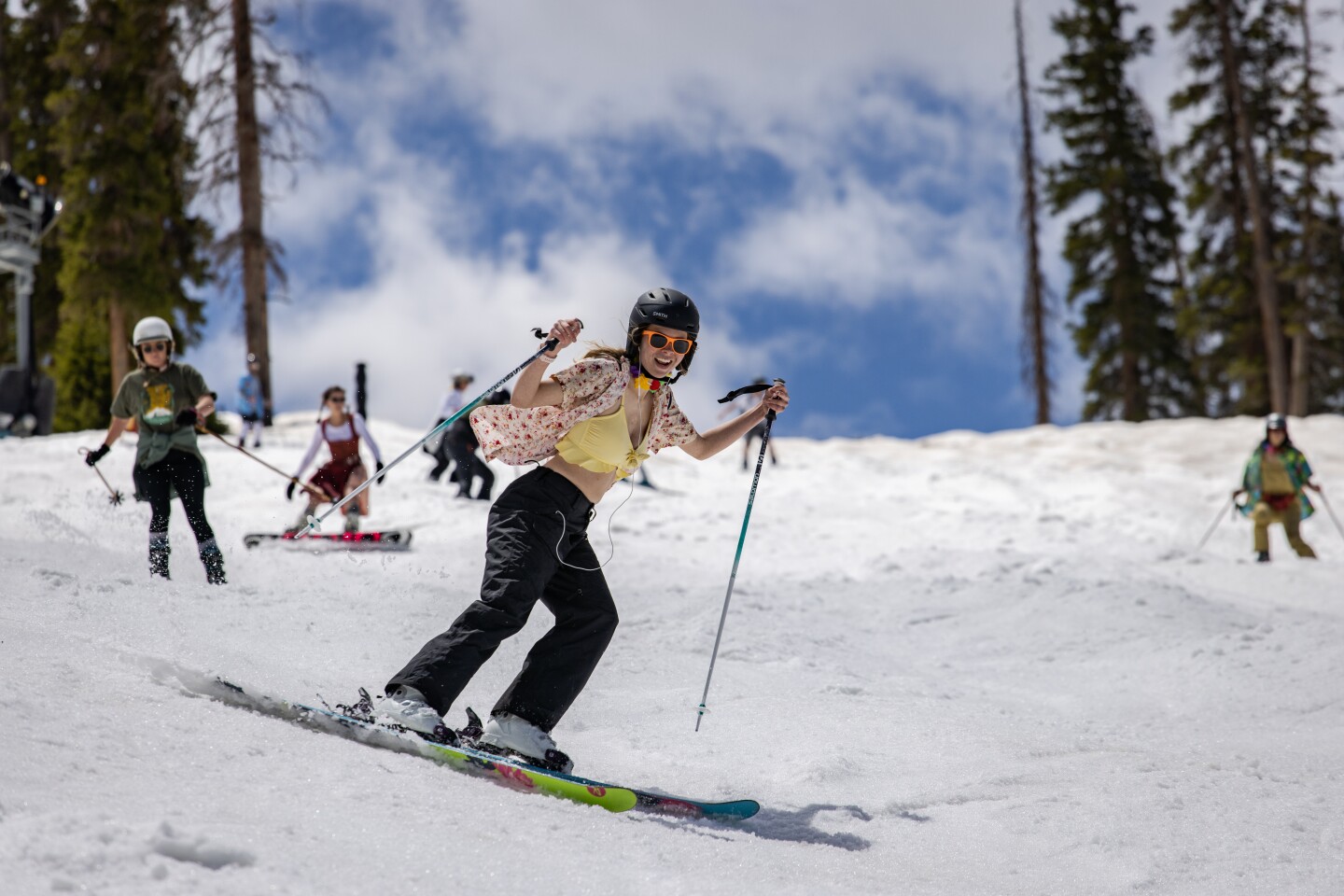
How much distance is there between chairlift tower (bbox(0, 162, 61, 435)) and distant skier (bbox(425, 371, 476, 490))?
374 inches

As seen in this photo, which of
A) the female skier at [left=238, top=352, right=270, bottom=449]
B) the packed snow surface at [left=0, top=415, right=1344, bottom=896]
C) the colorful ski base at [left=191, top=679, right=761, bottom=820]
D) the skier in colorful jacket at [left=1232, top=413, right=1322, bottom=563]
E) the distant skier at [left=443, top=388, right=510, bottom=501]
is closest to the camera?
the packed snow surface at [left=0, top=415, right=1344, bottom=896]

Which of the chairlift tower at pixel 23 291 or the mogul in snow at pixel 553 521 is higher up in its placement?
the chairlift tower at pixel 23 291

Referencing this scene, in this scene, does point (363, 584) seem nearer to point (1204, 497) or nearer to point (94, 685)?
point (94, 685)

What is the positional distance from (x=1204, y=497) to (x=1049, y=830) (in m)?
15.4

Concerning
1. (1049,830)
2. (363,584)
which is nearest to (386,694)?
(1049,830)

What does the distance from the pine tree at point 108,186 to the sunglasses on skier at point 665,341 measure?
24.9 m

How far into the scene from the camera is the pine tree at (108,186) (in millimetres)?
25875

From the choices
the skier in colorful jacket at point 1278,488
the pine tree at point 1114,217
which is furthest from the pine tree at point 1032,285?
the skier in colorful jacket at point 1278,488

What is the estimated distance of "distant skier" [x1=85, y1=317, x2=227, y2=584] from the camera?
275 inches

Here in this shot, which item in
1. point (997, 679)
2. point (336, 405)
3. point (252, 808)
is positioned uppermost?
point (336, 405)

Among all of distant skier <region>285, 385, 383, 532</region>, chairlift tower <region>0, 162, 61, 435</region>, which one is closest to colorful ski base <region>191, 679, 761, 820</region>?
distant skier <region>285, 385, 383, 532</region>

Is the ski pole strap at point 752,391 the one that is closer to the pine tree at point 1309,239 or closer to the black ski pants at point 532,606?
the black ski pants at point 532,606

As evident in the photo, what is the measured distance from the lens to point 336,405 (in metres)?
11.6

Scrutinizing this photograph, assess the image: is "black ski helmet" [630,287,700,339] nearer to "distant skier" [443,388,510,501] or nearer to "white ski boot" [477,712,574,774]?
"white ski boot" [477,712,574,774]
